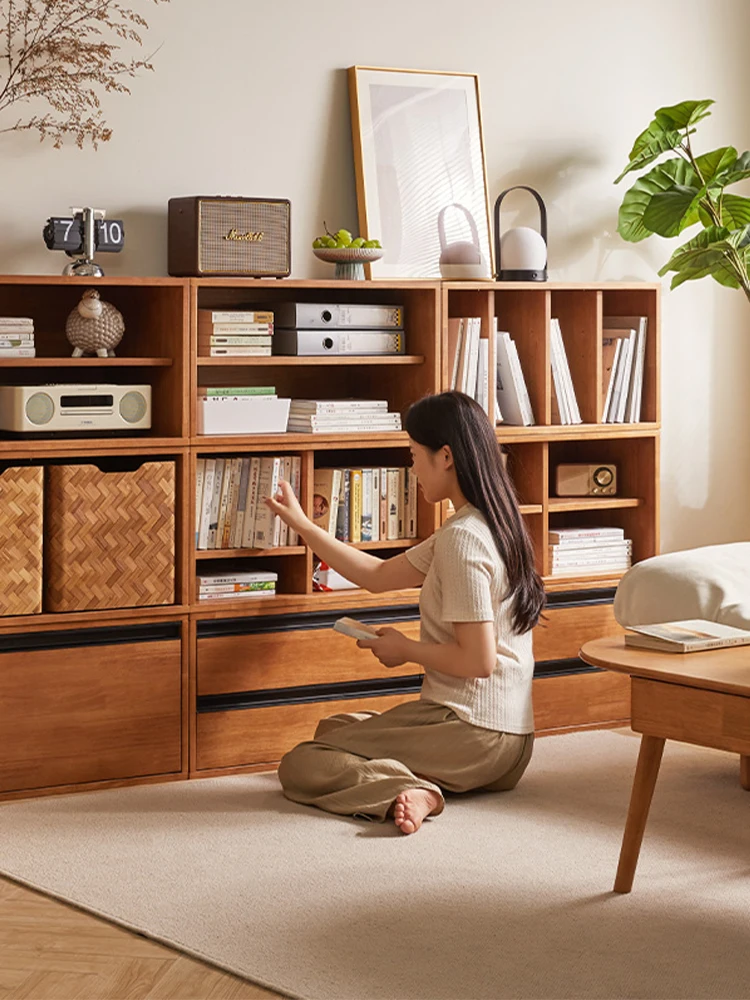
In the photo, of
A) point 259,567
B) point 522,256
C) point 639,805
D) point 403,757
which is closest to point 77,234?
point 259,567

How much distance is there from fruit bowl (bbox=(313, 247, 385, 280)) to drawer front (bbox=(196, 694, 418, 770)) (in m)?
1.20

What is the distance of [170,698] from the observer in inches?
152

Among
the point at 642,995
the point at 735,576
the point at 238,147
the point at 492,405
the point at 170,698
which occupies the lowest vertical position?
the point at 642,995

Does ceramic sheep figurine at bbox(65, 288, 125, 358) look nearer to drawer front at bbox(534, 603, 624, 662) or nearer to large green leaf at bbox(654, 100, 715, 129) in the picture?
drawer front at bbox(534, 603, 624, 662)

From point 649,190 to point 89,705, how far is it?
7.77 ft

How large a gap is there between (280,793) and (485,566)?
80 centimetres

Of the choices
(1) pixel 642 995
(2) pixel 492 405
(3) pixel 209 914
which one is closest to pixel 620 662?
(1) pixel 642 995

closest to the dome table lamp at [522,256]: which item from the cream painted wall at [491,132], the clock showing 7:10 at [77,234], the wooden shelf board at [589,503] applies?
the cream painted wall at [491,132]

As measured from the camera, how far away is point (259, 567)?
4.18m

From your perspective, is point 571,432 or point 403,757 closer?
point 403,757

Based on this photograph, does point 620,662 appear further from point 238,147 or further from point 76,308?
point 238,147

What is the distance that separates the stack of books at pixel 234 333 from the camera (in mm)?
3904

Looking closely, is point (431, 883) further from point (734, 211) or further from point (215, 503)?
point (734, 211)

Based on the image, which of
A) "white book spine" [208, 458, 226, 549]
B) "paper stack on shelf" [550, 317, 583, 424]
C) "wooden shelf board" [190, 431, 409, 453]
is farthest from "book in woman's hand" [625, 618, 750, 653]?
"paper stack on shelf" [550, 317, 583, 424]
